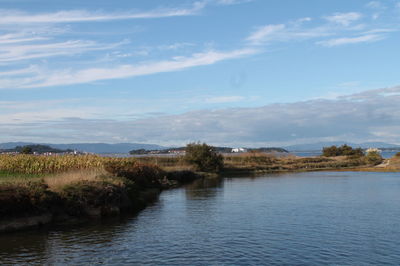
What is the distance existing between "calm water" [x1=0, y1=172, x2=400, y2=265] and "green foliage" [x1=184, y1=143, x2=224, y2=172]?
160ft

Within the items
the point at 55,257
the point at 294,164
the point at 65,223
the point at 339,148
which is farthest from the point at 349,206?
the point at 339,148

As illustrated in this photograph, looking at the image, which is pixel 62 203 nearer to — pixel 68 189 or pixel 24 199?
pixel 68 189

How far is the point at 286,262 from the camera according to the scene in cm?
1780

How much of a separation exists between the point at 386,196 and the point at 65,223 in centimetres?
2744

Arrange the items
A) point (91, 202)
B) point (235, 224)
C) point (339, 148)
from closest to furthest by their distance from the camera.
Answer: point (235, 224)
point (91, 202)
point (339, 148)

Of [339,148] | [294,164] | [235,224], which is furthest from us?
[339,148]

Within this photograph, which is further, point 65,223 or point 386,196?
point 386,196

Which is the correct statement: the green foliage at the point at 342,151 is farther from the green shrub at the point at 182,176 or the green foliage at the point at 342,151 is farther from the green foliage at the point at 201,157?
the green shrub at the point at 182,176

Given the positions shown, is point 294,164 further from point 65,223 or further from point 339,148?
point 65,223

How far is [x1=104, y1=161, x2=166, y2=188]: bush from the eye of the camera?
143 ft

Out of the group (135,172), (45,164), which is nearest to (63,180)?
(45,164)

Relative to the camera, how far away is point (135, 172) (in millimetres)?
46344

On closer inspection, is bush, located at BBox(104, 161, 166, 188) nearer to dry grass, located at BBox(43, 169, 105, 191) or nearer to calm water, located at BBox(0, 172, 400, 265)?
dry grass, located at BBox(43, 169, 105, 191)

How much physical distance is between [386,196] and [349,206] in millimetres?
8741
